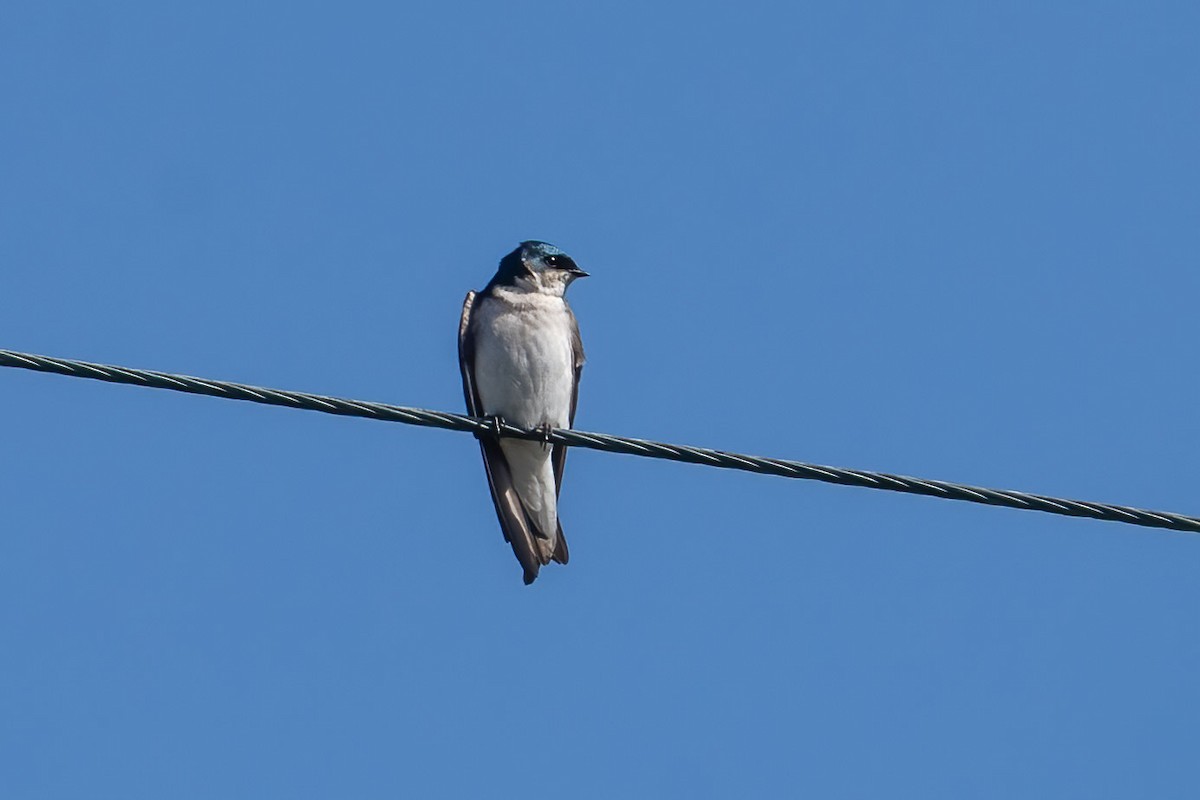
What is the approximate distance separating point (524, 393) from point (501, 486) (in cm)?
51

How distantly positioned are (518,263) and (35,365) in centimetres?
459

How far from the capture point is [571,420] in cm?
959

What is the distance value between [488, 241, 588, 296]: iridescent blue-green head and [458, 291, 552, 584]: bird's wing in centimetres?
34

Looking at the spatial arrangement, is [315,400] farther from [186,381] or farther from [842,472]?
[842,472]

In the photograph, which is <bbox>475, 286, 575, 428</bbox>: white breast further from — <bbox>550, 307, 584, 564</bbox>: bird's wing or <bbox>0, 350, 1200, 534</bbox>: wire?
<bbox>0, 350, 1200, 534</bbox>: wire

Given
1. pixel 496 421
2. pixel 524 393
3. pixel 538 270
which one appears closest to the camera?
pixel 496 421

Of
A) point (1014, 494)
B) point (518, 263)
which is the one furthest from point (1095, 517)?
point (518, 263)

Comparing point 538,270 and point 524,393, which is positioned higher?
point 538,270

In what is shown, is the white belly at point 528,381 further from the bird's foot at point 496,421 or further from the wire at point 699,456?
the wire at point 699,456

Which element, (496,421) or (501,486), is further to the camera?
(501,486)

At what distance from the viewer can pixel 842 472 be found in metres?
5.73

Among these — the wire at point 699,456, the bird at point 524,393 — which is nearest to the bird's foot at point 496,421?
the bird at point 524,393

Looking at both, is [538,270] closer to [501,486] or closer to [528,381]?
[528,381]

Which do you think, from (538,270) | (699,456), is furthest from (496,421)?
(699,456)
